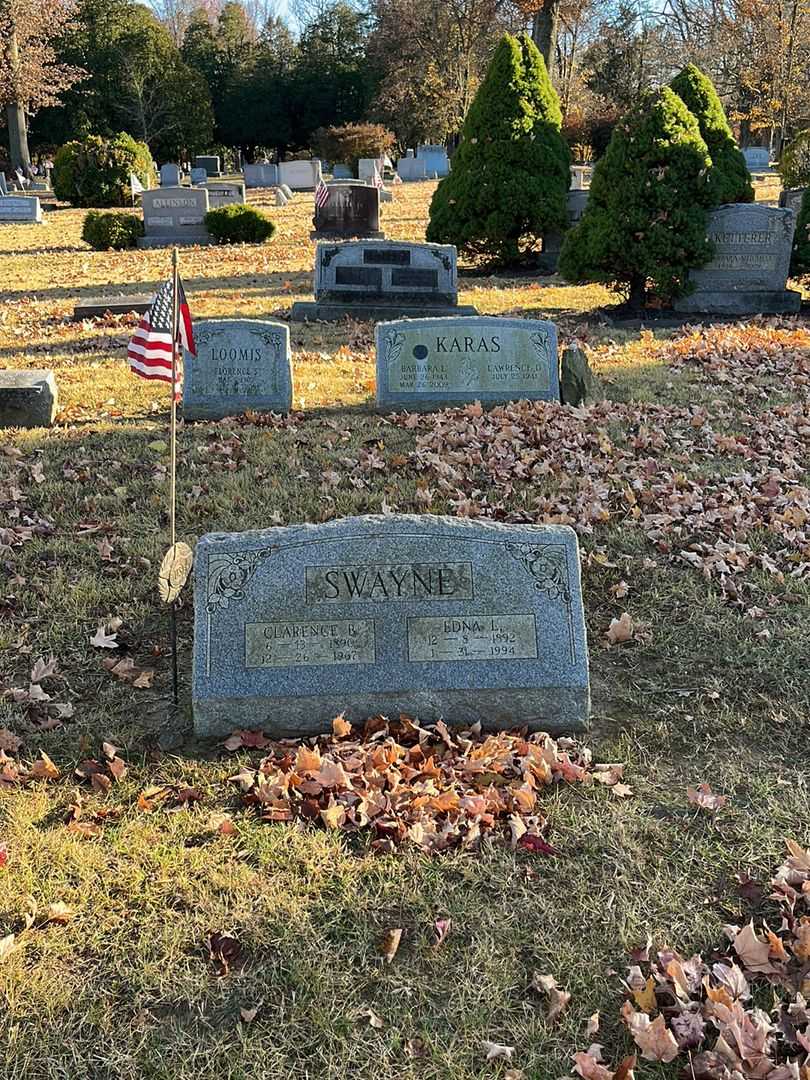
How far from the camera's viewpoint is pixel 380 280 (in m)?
13.3

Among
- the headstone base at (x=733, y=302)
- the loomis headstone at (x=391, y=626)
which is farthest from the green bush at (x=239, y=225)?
the loomis headstone at (x=391, y=626)

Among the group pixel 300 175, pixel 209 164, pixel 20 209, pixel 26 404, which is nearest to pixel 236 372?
pixel 26 404

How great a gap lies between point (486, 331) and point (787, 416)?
2813mm

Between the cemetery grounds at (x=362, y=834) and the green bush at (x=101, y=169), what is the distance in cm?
2452

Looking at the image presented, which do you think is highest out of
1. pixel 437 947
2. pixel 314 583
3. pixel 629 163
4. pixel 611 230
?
pixel 629 163

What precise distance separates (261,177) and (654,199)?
32.0 m

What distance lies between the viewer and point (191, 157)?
50094 millimetres

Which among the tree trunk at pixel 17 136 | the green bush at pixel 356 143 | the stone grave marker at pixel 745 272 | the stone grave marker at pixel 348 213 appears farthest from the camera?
the tree trunk at pixel 17 136

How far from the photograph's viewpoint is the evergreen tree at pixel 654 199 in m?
12.4

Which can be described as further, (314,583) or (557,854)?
(314,583)

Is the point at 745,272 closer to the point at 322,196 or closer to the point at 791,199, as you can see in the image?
the point at 791,199

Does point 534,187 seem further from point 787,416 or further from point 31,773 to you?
point 31,773

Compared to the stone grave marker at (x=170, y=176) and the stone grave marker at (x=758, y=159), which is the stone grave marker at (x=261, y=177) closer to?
the stone grave marker at (x=170, y=176)

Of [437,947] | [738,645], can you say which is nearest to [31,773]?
[437,947]
